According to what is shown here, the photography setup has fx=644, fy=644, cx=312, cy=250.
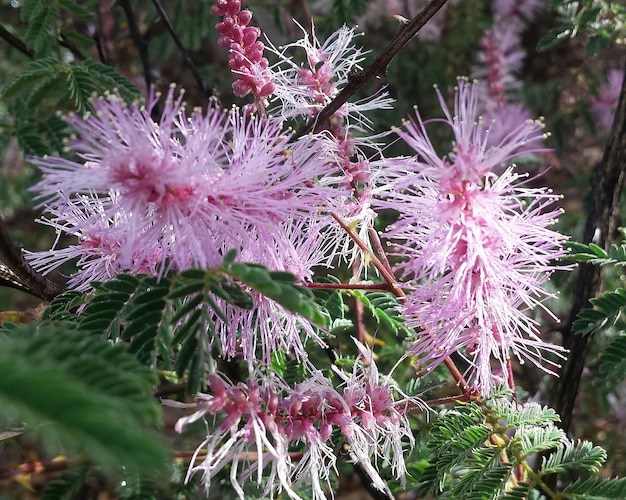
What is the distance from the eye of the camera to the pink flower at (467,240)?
3.39 ft

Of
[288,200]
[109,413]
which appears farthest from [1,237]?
[109,413]

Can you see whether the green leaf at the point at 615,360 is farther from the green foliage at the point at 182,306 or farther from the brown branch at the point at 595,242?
the green foliage at the point at 182,306

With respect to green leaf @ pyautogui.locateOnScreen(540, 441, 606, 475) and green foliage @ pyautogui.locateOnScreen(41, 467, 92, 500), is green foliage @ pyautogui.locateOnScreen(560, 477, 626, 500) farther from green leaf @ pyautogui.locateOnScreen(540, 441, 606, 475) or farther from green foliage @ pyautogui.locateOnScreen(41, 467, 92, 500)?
green foliage @ pyautogui.locateOnScreen(41, 467, 92, 500)

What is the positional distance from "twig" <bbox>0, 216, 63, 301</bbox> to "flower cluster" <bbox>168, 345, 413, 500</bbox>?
0.35 m

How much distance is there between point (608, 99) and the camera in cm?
289

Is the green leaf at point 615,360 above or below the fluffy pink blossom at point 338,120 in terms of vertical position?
below

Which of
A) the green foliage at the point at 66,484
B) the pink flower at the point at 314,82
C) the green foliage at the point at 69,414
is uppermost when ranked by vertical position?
the pink flower at the point at 314,82

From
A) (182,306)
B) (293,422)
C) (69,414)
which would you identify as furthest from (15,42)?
(69,414)

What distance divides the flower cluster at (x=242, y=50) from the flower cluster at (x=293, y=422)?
0.52 meters

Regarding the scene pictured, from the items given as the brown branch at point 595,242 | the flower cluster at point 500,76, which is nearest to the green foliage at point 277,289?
the brown branch at point 595,242

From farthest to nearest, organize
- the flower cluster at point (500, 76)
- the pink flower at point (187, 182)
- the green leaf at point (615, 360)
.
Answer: the flower cluster at point (500, 76)
the green leaf at point (615, 360)
the pink flower at point (187, 182)

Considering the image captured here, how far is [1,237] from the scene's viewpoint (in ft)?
3.32

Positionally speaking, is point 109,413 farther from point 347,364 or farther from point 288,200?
point 347,364

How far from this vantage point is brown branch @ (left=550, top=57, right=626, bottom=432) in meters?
1.60
